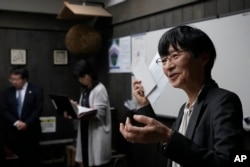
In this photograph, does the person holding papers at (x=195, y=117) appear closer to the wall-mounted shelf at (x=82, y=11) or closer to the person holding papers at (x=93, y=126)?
the person holding papers at (x=93, y=126)

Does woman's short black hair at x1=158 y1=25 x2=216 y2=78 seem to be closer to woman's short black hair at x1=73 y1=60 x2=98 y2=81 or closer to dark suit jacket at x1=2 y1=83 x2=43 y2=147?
woman's short black hair at x1=73 y1=60 x2=98 y2=81

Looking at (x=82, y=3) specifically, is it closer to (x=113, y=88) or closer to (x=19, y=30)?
(x=19, y=30)

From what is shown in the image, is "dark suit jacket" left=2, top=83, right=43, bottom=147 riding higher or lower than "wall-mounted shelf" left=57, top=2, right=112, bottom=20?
lower

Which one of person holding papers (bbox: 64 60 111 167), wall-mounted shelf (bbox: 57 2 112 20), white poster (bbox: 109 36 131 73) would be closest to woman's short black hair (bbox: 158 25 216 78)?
person holding papers (bbox: 64 60 111 167)

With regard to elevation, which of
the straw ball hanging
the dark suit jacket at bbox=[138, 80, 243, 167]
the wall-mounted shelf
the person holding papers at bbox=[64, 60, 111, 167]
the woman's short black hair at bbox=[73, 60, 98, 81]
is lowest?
the person holding papers at bbox=[64, 60, 111, 167]

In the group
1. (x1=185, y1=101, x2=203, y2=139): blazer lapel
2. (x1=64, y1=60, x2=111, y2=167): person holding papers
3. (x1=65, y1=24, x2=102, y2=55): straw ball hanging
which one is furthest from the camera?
(x1=65, y1=24, x2=102, y2=55): straw ball hanging

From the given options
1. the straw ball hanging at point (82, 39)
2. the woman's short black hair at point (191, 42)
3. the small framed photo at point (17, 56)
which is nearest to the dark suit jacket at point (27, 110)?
the small framed photo at point (17, 56)

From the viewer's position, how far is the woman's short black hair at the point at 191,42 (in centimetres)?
104

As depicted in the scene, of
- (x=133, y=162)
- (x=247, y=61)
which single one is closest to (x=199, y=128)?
(x=247, y=61)

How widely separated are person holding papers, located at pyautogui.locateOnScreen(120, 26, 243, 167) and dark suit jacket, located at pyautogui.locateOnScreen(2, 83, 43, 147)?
267 centimetres

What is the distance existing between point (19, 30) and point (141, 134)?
372cm

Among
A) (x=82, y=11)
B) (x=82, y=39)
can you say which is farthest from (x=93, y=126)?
(x=82, y=11)

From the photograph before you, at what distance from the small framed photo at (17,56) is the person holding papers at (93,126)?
1403 millimetres

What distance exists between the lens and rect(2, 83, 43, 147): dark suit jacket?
365 cm
